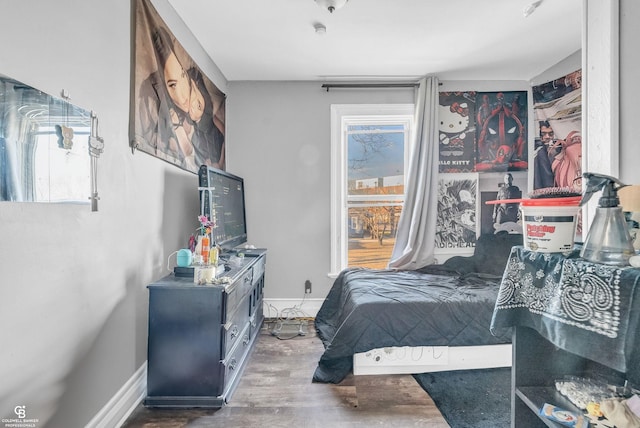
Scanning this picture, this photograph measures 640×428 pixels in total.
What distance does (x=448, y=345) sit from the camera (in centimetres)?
206

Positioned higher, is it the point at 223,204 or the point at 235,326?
the point at 223,204

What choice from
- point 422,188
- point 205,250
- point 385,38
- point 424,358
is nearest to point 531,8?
point 385,38

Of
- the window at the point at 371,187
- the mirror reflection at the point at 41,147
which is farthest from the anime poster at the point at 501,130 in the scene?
the mirror reflection at the point at 41,147

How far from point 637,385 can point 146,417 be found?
7.13ft

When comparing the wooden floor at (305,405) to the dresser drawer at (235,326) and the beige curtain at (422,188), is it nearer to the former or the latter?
the dresser drawer at (235,326)

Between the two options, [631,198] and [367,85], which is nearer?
[631,198]

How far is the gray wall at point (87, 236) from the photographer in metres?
1.05

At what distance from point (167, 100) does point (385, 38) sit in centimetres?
178

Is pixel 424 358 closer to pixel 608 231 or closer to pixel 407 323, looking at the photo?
pixel 407 323

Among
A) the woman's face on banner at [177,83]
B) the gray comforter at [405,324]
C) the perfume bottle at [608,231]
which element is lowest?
the gray comforter at [405,324]

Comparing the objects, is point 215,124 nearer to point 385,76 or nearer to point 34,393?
point 385,76

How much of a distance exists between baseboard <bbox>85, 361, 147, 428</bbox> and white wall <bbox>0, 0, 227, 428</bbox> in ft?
0.14

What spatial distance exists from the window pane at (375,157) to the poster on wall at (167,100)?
4.94ft

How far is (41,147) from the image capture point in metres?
1.09
